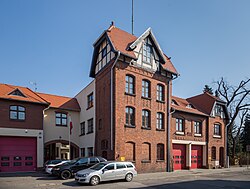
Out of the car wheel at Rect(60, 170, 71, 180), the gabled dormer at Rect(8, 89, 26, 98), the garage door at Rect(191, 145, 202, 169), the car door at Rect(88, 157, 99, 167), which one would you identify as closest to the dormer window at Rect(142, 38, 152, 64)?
the car door at Rect(88, 157, 99, 167)

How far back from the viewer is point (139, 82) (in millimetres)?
25109

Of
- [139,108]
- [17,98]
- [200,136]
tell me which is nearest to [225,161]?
[200,136]

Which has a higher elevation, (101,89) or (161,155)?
(101,89)

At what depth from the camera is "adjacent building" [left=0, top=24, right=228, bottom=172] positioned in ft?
77.8

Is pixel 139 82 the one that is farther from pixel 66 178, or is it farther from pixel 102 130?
pixel 66 178

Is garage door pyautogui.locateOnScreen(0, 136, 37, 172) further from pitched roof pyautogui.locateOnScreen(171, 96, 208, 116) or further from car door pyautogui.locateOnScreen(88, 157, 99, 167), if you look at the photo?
pitched roof pyautogui.locateOnScreen(171, 96, 208, 116)

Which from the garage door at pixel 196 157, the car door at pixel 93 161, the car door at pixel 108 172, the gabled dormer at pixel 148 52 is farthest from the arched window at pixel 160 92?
the car door at pixel 108 172

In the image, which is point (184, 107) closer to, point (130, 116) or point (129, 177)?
point (130, 116)

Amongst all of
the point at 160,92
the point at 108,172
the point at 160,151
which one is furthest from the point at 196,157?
the point at 108,172

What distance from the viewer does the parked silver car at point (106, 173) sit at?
54.1ft

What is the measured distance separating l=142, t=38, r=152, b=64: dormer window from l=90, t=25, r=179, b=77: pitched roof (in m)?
1.39

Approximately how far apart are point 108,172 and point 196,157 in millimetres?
17587

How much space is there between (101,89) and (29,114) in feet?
25.5

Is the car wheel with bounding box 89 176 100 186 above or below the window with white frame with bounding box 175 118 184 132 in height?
below
